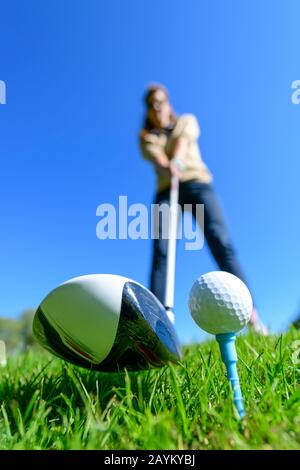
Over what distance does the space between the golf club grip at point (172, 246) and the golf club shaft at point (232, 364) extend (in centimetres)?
162

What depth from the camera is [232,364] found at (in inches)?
60.6

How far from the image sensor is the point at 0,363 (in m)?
2.69

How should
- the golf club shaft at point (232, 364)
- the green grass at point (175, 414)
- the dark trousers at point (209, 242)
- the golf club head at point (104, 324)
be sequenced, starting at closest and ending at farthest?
the green grass at point (175, 414)
the golf club shaft at point (232, 364)
the golf club head at point (104, 324)
the dark trousers at point (209, 242)

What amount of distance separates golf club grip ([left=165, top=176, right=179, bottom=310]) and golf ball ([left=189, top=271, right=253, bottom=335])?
154 centimetres

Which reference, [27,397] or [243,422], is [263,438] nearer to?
[243,422]

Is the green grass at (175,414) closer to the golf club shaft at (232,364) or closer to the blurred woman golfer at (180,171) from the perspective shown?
the golf club shaft at (232,364)

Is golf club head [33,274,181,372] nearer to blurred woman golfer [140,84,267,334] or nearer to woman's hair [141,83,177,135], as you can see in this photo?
blurred woman golfer [140,84,267,334]

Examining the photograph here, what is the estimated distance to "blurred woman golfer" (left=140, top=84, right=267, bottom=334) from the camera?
4.11m

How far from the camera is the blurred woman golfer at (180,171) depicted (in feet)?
13.5

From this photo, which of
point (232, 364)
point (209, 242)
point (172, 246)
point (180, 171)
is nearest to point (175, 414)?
point (232, 364)

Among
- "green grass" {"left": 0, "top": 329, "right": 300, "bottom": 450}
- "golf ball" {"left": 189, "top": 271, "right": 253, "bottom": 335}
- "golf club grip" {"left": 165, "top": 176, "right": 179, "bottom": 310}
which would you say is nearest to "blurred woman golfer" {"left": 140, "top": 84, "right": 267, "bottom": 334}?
"golf club grip" {"left": 165, "top": 176, "right": 179, "bottom": 310}

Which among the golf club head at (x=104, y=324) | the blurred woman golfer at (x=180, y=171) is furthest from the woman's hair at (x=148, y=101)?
the golf club head at (x=104, y=324)
